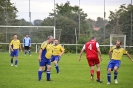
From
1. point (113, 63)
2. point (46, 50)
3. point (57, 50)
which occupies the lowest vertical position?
point (113, 63)

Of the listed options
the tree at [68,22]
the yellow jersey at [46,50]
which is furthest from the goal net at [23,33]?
the yellow jersey at [46,50]

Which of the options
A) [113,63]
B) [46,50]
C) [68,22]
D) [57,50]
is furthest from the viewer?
[68,22]

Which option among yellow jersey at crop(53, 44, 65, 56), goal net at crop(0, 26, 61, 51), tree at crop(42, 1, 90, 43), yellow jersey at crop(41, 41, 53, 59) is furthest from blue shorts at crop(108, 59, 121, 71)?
tree at crop(42, 1, 90, 43)

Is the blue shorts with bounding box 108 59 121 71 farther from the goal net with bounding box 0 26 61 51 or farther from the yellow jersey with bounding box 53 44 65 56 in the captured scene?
the goal net with bounding box 0 26 61 51

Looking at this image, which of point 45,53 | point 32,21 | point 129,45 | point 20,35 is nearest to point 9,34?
point 20,35

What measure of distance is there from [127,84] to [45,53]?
3.86 meters

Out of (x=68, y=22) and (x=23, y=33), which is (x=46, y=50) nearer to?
(x=23, y=33)

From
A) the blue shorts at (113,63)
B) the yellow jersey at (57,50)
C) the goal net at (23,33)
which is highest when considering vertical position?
the goal net at (23,33)

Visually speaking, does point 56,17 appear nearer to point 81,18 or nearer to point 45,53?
point 81,18

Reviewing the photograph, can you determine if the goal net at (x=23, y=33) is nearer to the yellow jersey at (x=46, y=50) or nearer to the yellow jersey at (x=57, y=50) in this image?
the yellow jersey at (x=57, y=50)

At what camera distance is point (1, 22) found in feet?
157

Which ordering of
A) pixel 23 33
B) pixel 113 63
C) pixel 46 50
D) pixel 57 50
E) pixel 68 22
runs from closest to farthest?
1. pixel 113 63
2. pixel 46 50
3. pixel 57 50
4. pixel 23 33
5. pixel 68 22

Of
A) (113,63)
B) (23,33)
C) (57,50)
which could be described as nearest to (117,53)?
(113,63)

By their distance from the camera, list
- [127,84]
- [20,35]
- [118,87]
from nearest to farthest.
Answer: [118,87], [127,84], [20,35]
